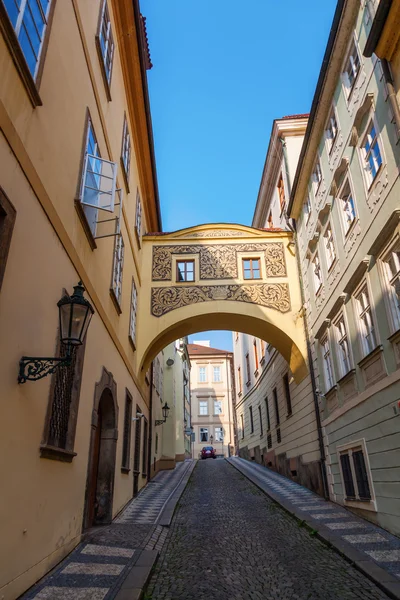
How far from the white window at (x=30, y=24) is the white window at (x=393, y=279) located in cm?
565

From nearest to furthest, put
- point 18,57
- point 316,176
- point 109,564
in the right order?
1. point 18,57
2. point 109,564
3. point 316,176

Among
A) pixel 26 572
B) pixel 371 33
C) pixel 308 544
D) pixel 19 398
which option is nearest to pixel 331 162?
pixel 371 33

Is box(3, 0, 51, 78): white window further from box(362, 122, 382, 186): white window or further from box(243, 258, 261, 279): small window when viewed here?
box(243, 258, 261, 279): small window

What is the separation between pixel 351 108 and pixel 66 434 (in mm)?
8203

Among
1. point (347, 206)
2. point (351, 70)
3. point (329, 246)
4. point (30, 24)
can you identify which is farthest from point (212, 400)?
point (30, 24)

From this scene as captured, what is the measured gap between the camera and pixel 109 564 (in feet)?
18.6

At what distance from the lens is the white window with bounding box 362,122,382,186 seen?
316 inches

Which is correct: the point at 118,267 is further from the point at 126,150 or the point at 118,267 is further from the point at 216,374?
the point at 216,374

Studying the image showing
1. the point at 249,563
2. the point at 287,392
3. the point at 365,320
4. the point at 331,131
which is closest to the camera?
the point at 249,563

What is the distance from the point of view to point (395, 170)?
7016 mm

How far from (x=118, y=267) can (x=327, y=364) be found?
5.75 m

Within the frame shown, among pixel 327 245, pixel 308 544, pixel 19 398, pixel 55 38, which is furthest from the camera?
pixel 327 245

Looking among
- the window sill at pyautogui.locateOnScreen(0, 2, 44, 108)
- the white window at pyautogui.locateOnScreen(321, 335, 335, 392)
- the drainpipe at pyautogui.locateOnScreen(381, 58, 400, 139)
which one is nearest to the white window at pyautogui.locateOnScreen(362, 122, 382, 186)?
the drainpipe at pyautogui.locateOnScreen(381, 58, 400, 139)

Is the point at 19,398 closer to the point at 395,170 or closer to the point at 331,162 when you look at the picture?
the point at 395,170
